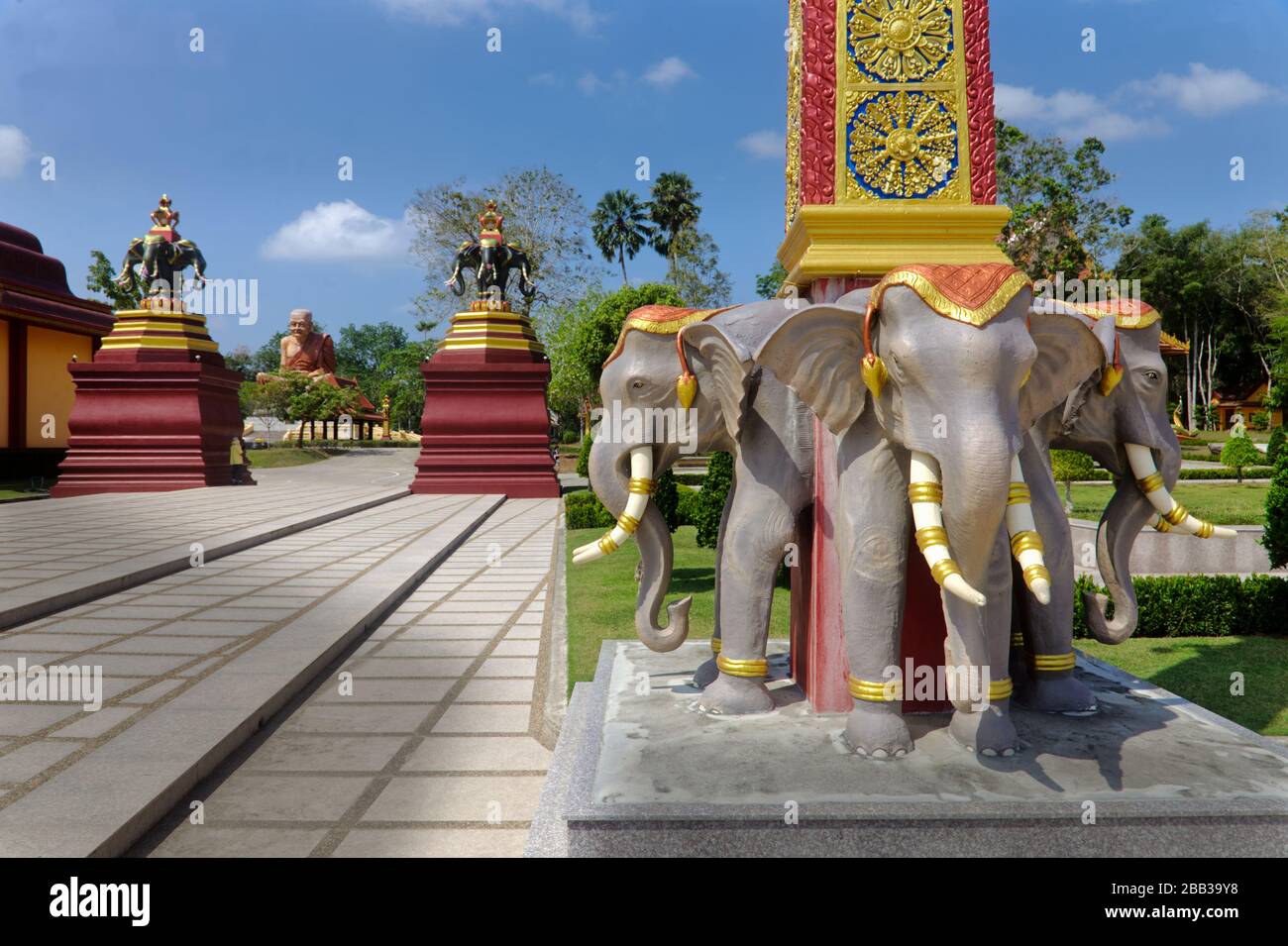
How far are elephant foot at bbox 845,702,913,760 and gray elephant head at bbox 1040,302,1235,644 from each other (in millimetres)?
1340

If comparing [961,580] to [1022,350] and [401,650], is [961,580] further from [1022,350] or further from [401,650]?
[401,650]

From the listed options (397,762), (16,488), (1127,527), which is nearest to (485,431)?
(16,488)

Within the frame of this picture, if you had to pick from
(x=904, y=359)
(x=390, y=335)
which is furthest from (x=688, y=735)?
(x=390, y=335)

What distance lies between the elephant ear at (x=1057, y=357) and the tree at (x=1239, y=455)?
23495mm

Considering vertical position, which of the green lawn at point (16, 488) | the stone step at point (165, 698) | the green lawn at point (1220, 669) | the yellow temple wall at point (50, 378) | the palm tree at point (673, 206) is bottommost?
the green lawn at point (1220, 669)

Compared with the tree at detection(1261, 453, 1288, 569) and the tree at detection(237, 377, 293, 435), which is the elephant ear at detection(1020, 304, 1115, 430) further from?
the tree at detection(237, 377, 293, 435)

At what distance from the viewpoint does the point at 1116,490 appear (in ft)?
11.7

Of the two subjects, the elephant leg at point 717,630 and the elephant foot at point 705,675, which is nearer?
the elephant leg at point 717,630

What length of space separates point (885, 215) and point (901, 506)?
1.24 metres

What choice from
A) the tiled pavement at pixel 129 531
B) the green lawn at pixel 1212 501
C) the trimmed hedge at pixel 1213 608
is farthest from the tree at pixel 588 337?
the trimmed hedge at pixel 1213 608

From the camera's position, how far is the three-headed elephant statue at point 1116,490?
A: 337 cm

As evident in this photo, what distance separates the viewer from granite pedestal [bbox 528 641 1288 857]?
8.08ft

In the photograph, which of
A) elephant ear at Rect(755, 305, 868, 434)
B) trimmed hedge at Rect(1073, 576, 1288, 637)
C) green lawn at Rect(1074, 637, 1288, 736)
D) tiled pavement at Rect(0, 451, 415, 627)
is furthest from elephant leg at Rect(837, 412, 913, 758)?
tiled pavement at Rect(0, 451, 415, 627)

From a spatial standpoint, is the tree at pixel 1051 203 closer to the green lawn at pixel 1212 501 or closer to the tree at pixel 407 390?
the green lawn at pixel 1212 501
